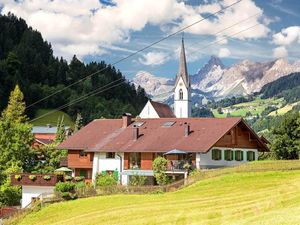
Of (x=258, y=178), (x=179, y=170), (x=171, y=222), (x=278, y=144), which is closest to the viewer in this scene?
(x=171, y=222)

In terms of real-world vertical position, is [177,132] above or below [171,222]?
above

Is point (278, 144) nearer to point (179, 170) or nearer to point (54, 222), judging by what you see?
point (179, 170)

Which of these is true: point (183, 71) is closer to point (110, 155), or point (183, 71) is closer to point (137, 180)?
point (110, 155)

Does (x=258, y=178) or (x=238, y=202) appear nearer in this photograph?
(x=238, y=202)

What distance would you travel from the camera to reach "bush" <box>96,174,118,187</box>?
5884cm

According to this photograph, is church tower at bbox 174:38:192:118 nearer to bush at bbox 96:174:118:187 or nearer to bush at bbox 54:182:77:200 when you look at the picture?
bush at bbox 96:174:118:187

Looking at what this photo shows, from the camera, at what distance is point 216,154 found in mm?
60656

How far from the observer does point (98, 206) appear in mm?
41281

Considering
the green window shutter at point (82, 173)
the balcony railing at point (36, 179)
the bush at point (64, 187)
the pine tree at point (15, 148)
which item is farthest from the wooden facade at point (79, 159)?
the bush at point (64, 187)

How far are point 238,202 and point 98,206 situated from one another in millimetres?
11362

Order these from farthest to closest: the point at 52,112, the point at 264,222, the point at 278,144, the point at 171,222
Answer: the point at 52,112
the point at 278,144
the point at 171,222
the point at 264,222

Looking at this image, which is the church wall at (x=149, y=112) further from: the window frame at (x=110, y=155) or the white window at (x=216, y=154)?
the white window at (x=216, y=154)

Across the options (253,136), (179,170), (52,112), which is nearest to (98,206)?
(179,170)

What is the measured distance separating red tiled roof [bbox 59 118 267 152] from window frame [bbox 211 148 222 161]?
59.8 inches
